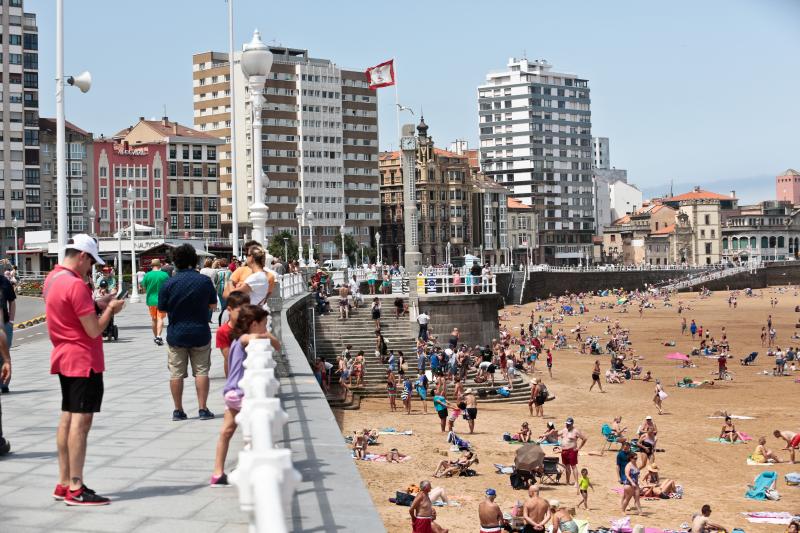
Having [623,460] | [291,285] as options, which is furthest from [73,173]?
[623,460]

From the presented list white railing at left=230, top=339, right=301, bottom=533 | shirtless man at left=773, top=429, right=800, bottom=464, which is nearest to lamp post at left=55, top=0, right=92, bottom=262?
white railing at left=230, top=339, right=301, bottom=533

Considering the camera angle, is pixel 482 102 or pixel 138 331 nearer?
pixel 138 331

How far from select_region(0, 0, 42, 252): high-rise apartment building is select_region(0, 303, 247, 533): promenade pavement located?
251 ft

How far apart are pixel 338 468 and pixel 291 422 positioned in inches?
70.7

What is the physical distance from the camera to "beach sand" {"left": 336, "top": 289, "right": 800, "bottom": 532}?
17.3 metres

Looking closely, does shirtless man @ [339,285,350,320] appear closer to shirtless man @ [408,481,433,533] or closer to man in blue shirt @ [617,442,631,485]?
man in blue shirt @ [617,442,631,485]

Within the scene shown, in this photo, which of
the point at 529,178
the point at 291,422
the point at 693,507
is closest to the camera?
the point at 291,422

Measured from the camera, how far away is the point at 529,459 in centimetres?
1867

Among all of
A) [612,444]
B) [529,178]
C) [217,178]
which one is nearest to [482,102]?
[529,178]

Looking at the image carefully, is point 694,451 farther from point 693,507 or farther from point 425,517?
point 425,517

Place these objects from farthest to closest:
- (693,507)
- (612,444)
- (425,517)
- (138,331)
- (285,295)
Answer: (285,295) → (612,444) → (138,331) → (693,507) → (425,517)

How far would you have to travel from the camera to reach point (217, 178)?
100375mm

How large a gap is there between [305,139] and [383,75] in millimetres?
60585

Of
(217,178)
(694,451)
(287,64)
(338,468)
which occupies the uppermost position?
(287,64)
